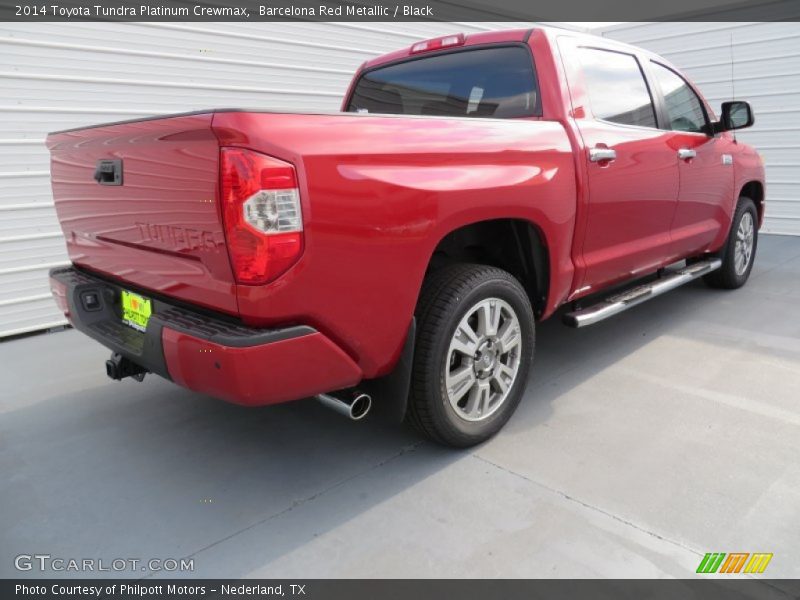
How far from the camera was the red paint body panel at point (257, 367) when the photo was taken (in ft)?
6.26

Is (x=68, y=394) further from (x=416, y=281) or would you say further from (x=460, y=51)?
(x=460, y=51)

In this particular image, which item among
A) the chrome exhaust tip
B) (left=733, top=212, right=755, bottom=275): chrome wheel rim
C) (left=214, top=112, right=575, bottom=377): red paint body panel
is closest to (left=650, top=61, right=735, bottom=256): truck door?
(left=733, top=212, right=755, bottom=275): chrome wheel rim

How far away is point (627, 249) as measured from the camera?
3504 millimetres

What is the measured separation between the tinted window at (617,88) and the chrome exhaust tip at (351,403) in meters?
2.02

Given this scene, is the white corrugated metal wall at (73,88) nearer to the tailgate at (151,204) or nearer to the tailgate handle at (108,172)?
the tailgate at (151,204)

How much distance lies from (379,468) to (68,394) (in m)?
2.09

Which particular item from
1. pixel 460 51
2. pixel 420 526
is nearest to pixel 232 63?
pixel 460 51

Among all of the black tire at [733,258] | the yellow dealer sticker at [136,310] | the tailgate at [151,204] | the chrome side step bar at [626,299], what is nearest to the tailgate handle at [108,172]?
the tailgate at [151,204]

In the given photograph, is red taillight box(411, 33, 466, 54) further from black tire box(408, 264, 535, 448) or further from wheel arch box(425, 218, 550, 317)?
black tire box(408, 264, 535, 448)

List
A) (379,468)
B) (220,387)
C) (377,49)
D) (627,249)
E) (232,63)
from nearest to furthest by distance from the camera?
(220,387) → (379,468) → (627,249) → (232,63) → (377,49)

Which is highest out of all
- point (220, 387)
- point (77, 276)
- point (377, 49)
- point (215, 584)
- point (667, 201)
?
point (377, 49)

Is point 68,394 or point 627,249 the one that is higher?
point 627,249

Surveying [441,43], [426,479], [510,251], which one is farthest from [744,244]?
[426,479]

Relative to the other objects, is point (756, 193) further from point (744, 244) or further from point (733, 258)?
point (733, 258)
